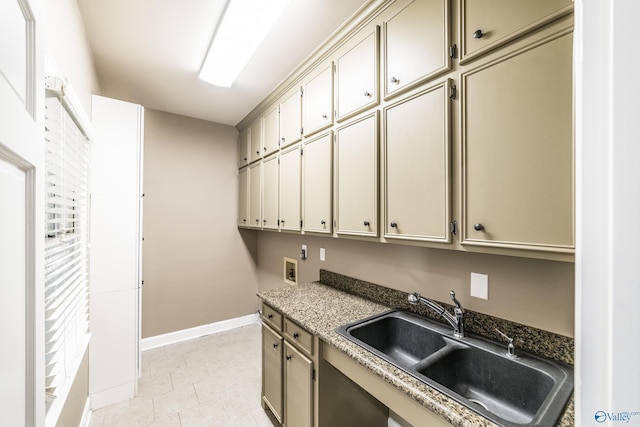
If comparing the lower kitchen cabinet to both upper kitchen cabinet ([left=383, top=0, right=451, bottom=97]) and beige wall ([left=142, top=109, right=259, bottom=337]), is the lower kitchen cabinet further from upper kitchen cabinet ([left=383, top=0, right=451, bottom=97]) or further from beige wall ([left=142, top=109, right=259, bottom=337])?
beige wall ([left=142, top=109, right=259, bottom=337])

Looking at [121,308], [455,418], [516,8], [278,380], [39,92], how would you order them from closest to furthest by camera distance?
[39,92] < [455,418] < [516,8] < [278,380] < [121,308]

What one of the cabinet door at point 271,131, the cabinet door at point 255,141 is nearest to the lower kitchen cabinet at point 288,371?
the cabinet door at point 271,131

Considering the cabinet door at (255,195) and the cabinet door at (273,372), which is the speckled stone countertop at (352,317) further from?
the cabinet door at (255,195)

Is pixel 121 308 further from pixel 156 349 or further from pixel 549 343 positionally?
pixel 549 343

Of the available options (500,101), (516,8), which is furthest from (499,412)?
(516,8)

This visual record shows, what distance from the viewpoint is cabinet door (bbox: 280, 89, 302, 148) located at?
7.47 feet

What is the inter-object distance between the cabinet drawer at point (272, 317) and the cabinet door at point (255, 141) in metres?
1.70

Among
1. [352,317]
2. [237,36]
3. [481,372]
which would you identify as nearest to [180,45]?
[237,36]

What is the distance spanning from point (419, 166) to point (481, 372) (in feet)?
3.28

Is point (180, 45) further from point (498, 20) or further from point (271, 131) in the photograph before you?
point (498, 20)

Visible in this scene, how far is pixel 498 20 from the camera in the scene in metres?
1.07

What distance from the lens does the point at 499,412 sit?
1142 millimetres

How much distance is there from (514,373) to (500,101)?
1.13 meters

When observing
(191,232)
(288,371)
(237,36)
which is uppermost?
(237,36)
